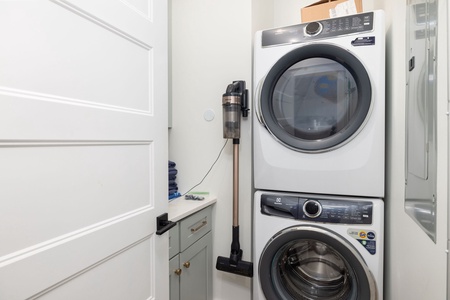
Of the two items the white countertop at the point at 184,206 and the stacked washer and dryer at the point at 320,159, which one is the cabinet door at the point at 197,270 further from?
the stacked washer and dryer at the point at 320,159

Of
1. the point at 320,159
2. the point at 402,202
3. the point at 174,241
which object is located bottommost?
the point at 174,241

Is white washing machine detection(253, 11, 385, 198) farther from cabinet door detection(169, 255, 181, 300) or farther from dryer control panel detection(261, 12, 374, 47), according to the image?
cabinet door detection(169, 255, 181, 300)

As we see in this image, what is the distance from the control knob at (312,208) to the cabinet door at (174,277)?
73cm

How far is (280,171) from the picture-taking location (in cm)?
130

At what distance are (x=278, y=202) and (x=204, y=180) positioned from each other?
0.59 metres

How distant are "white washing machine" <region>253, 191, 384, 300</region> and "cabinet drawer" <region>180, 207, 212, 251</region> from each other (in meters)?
0.35

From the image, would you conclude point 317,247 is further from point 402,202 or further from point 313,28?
point 313,28

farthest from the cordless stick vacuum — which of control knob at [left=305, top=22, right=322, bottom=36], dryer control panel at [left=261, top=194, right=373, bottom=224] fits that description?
control knob at [left=305, top=22, right=322, bottom=36]

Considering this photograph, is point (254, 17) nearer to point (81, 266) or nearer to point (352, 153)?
point (352, 153)

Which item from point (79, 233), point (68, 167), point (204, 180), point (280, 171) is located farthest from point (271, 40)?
point (79, 233)

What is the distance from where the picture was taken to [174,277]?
3.98 feet

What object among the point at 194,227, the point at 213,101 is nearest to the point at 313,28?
the point at 213,101

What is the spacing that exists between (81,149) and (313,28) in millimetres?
1242

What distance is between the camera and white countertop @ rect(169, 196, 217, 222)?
1220 mm
